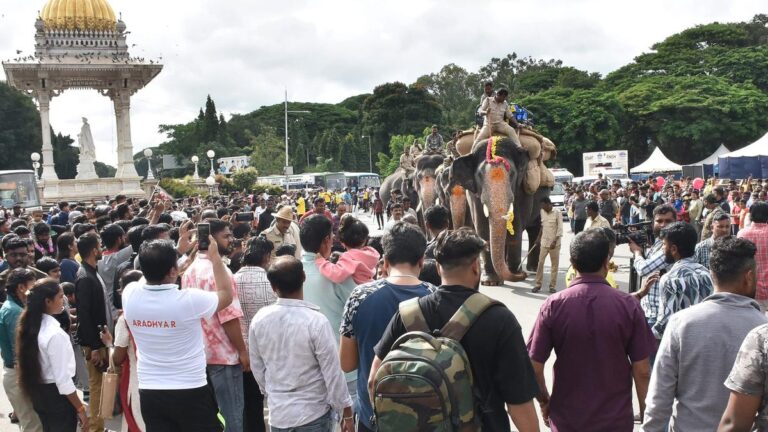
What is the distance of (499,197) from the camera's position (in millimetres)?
11820

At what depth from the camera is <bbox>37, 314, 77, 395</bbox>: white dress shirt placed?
5230 millimetres

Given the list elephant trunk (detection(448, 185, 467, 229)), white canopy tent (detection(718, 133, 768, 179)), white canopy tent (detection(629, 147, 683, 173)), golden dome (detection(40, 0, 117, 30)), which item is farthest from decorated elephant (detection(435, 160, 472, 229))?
golden dome (detection(40, 0, 117, 30))

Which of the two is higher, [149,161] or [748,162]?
[149,161]

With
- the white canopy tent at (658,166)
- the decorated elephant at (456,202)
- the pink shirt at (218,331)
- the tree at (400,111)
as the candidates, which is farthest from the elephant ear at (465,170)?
→ the tree at (400,111)

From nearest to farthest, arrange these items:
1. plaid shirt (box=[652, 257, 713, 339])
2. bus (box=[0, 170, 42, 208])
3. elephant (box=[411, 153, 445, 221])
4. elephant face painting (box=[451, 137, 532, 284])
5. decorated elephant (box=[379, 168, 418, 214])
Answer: plaid shirt (box=[652, 257, 713, 339])
elephant face painting (box=[451, 137, 532, 284])
elephant (box=[411, 153, 445, 221])
decorated elephant (box=[379, 168, 418, 214])
bus (box=[0, 170, 42, 208])

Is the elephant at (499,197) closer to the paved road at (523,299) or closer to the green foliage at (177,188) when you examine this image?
the paved road at (523,299)

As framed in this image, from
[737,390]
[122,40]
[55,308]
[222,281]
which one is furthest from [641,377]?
[122,40]

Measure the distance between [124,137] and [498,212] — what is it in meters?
36.2

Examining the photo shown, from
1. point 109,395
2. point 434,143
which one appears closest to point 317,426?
point 109,395

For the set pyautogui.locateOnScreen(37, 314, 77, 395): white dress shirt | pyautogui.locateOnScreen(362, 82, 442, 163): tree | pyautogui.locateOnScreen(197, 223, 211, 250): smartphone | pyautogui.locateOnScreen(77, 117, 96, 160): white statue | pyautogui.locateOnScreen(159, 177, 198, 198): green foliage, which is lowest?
pyautogui.locateOnScreen(159, 177, 198, 198): green foliage

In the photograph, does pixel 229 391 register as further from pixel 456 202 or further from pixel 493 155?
pixel 456 202

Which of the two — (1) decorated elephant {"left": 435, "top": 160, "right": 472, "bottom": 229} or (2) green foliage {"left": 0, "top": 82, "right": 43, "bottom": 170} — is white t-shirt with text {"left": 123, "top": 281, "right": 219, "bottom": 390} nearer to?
(1) decorated elephant {"left": 435, "top": 160, "right": 472, "bottom": 229}

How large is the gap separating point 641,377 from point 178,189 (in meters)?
41.5

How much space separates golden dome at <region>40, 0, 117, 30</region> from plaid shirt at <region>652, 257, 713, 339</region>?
46.1 metres
